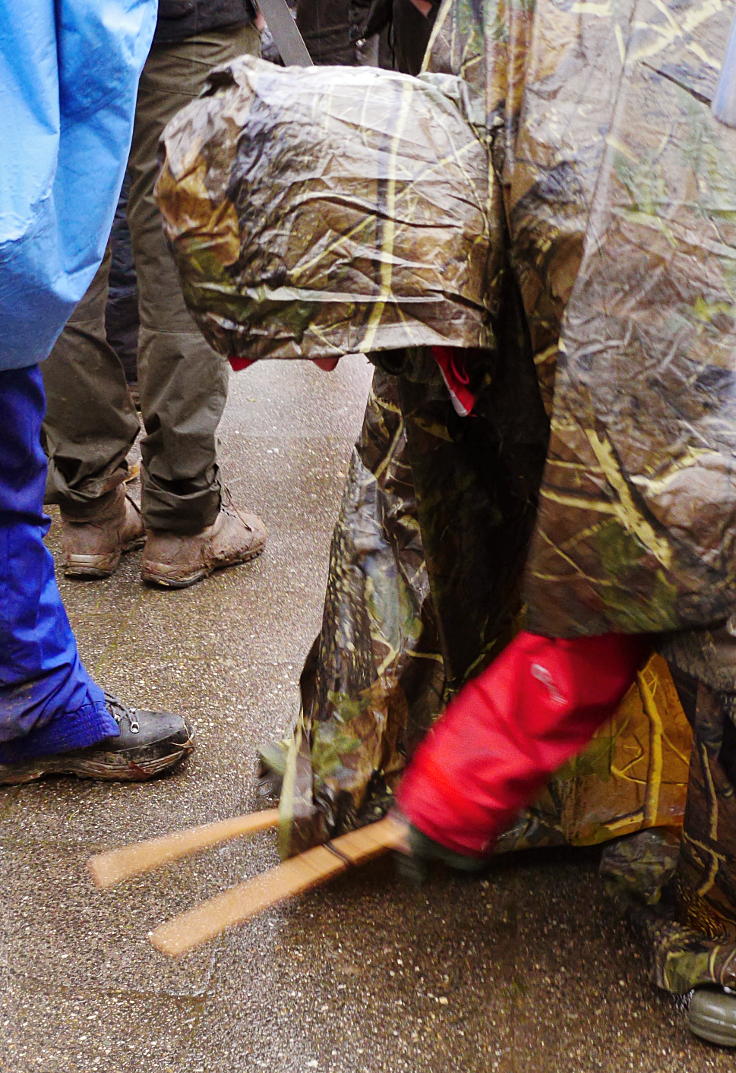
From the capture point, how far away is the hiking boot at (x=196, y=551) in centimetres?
272

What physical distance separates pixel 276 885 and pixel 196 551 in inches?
45.9

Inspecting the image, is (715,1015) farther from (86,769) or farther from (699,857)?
(86,769)

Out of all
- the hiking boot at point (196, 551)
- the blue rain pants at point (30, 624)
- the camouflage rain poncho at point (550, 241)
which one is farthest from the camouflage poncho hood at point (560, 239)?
the hiking boot at point (196, 551)

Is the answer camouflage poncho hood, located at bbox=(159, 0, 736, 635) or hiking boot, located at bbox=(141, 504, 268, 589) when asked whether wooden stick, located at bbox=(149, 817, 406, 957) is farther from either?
hiking boot, located at bbox=(141, 504, 268, 589)

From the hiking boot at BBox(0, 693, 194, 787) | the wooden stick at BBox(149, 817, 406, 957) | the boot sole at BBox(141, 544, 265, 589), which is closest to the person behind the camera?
the wooden stick at BBox(149, 817, 406, 957)

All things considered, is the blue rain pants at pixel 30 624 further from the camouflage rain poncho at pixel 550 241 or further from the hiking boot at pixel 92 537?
the hiking boot at pixel 92 537

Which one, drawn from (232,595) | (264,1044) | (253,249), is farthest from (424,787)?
(232,595)

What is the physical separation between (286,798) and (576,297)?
1051 mm

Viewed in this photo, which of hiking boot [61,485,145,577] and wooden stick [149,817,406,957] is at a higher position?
wooden stick [149,817,406,957]

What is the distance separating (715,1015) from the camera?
1.51m

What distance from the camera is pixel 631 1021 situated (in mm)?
1556

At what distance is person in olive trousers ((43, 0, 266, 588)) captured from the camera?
2395 mm

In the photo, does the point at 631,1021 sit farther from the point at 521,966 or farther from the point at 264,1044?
the point at 264,1044

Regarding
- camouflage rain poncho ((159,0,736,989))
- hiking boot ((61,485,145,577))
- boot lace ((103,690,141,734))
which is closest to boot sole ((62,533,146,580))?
hiking boot ((61,485,145,577))
